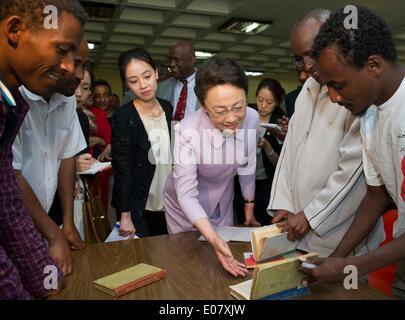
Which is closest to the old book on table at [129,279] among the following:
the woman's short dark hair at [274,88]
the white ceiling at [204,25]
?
the woman's short dark hair at [274,88]

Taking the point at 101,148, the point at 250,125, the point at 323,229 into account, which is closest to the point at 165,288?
the point at 323,229

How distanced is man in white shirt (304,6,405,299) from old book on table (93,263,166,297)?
49 cm

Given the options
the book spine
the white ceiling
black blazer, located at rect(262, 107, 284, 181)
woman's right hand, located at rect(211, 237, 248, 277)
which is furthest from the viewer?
the white ceiling

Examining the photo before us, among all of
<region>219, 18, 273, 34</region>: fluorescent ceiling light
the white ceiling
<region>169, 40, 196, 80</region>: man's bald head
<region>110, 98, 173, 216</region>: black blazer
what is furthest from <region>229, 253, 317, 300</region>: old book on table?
<region>219, 18, 273, 34</region>: fluorescent ceiling light

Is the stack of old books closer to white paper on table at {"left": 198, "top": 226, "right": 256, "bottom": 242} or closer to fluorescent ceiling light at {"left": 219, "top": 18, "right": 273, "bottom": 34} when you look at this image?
white paper on table at {"left": 198, "top": 226, "right": 256, "bottom": 242}

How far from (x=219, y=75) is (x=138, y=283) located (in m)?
0.85

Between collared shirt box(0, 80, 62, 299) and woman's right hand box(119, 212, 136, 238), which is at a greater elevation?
collared shirt box(0, 80, 62, 299)

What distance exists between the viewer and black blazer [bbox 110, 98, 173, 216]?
212 centimetres

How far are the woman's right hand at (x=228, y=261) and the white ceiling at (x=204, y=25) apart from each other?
13.7ft

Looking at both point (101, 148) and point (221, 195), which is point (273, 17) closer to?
point (101, 148)

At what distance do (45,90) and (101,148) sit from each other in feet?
8.44

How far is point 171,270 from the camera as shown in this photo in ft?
4.33

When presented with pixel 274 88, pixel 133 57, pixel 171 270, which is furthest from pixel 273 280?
pixel 274 88

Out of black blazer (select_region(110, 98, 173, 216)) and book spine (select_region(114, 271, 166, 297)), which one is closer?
book spine (select_region(114, 271, 166, 297))
